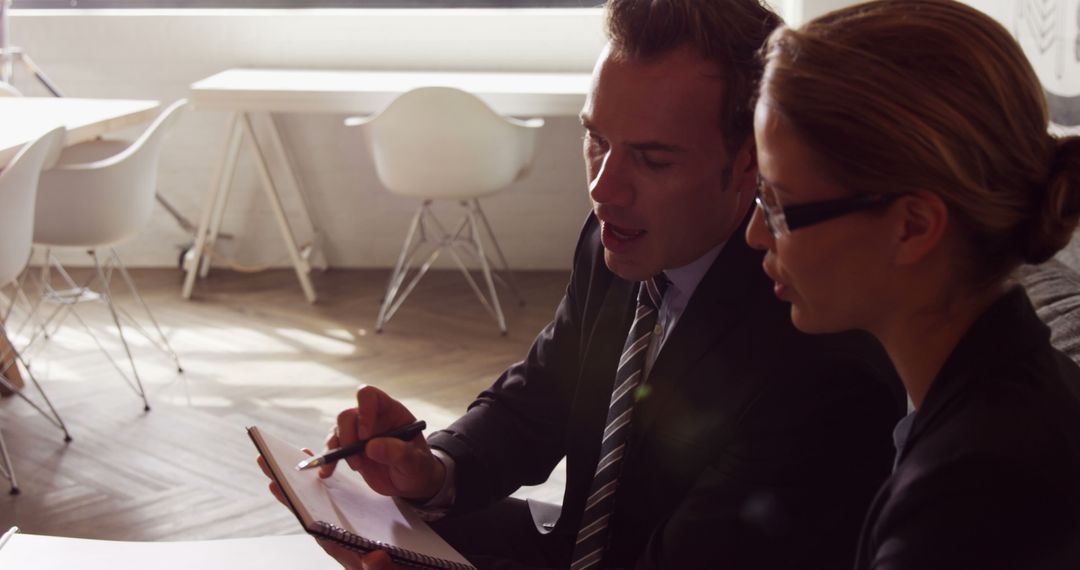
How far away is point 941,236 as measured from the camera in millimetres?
955

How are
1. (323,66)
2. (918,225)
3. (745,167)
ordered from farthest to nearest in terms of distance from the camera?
(323,66) → (745,167) → (918,225)

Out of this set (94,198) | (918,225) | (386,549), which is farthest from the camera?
(94,198)

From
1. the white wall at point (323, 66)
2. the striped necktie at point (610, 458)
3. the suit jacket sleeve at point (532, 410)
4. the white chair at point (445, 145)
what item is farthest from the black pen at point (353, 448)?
the white wall at point (323, 66)

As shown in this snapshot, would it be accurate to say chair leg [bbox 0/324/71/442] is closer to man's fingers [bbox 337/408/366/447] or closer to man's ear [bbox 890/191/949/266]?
man's fingers [bbox 337/408/366/447]

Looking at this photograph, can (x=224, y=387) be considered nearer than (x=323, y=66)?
Yes

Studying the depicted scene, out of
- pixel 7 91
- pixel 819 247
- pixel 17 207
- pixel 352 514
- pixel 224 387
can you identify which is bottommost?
pixel 224 387

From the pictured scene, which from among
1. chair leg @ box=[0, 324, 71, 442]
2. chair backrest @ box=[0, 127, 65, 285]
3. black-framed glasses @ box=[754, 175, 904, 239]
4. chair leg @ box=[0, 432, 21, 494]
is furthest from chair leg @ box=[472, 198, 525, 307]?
black-framed glasses @ box=[754, 175, 904, 239]

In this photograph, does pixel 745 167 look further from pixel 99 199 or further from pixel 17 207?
pixel 99 199

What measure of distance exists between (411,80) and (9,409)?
1.99m

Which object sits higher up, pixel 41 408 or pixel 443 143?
pixel 443 143

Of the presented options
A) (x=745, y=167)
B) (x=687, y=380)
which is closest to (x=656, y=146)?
(x=745, y=167)

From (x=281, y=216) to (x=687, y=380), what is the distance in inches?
149

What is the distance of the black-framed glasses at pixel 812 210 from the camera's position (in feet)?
3.14

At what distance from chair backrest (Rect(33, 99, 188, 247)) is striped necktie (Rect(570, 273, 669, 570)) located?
2.49 metres
